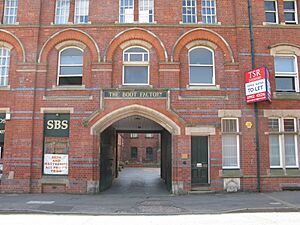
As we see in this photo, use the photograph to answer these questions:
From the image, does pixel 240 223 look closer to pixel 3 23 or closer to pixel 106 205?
pixel 106 205

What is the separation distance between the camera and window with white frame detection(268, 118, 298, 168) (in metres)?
14.8

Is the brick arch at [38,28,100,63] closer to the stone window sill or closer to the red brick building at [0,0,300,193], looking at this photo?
the red brick building at [0,0,300,193]

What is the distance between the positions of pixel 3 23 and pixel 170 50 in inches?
349

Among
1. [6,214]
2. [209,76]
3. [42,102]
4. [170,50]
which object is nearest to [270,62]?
[209,76]

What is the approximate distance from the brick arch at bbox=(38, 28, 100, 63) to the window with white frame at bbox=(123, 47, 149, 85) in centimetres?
169

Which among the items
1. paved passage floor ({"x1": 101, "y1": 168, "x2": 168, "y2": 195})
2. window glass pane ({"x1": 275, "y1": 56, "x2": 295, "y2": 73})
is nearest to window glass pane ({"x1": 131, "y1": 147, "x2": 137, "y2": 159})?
paved passage floor ({"x1": 101, "y1": 168, "x2": 168, "y2": 195})

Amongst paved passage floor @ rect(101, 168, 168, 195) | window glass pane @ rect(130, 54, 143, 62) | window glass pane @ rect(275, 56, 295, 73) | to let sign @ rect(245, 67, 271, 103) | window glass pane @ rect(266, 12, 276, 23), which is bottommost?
paved passage floor @ rect(101, 168, 168, 195)

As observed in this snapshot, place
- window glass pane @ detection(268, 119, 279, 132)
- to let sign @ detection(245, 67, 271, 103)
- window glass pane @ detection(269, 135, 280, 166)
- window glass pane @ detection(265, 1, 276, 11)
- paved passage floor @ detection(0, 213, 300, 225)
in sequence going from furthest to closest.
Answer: window glass pane @ detection(265, 1, 276, 11)
window glass pane @ detection(268, 119, 279, 132)
window glass pane @ detection(269, 135, 280, 166)
to let sign @ detection(245, 67, 271, 103)
paved passage floor @ detection(0, 213, 300, 225)

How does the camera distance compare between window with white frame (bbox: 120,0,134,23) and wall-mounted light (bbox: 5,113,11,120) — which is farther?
window with white frame (bbox: 120,0,134,23)

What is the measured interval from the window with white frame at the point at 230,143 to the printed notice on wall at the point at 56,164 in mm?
7704

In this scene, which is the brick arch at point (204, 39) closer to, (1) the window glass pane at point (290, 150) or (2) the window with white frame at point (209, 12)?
(2) the window with white frame at point (209, 12)

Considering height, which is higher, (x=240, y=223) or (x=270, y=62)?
(x=270, y=62)

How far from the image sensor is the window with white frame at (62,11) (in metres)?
15.8

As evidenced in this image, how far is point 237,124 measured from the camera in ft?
48.8
